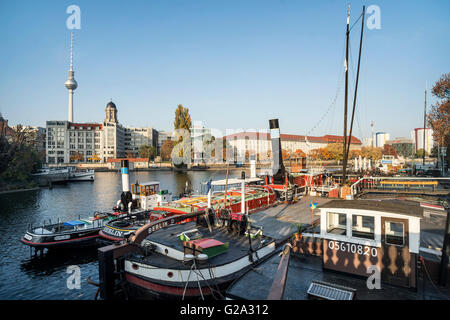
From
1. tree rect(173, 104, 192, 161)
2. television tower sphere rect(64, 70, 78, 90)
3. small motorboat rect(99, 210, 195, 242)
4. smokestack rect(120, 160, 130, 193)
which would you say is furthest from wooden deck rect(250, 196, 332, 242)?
television tower sphere rect(64, 70, 78, 90)

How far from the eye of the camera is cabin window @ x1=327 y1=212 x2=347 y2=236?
357 inches

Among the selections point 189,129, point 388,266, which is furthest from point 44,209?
point 189,129

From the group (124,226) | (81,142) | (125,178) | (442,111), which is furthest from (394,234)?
(81,142)

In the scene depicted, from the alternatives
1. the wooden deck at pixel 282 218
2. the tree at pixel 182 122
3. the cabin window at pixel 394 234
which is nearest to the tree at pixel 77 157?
the tree at pixel 182 122

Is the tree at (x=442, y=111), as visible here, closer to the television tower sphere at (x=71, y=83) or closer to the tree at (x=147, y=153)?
the tree at (x=147, y=153)

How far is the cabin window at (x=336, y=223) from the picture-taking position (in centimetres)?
906

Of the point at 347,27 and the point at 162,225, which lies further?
the point at 347,27

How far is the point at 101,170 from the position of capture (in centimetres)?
10944

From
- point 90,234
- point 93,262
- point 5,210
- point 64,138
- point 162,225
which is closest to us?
point 162,225

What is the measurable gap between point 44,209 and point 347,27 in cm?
4330

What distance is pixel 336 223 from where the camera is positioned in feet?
30.6

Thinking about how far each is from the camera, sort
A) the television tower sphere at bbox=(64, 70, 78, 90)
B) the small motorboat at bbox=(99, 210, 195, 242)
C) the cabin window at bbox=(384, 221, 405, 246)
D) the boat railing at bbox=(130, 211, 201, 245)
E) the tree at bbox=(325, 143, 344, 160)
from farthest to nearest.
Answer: the television tower sphere at bbox=(64, 70, 78, 90) → the tree at bbox=(325, 143, 344, 160) → the small motorboat at bbox=(99, 210, 195, 242) → the boat railing at bbox=(130, 211, 201, 245) → the cabin window at bbox=(384, 221, 405, 246)

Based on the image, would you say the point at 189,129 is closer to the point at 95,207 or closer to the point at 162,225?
the point at 95,207

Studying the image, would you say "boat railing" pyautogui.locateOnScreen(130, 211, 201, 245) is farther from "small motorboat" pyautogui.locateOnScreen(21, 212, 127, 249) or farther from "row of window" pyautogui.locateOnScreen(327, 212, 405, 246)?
"small motorboat" pyautogui.locateOnScreen(21, 212, 127, 249)
